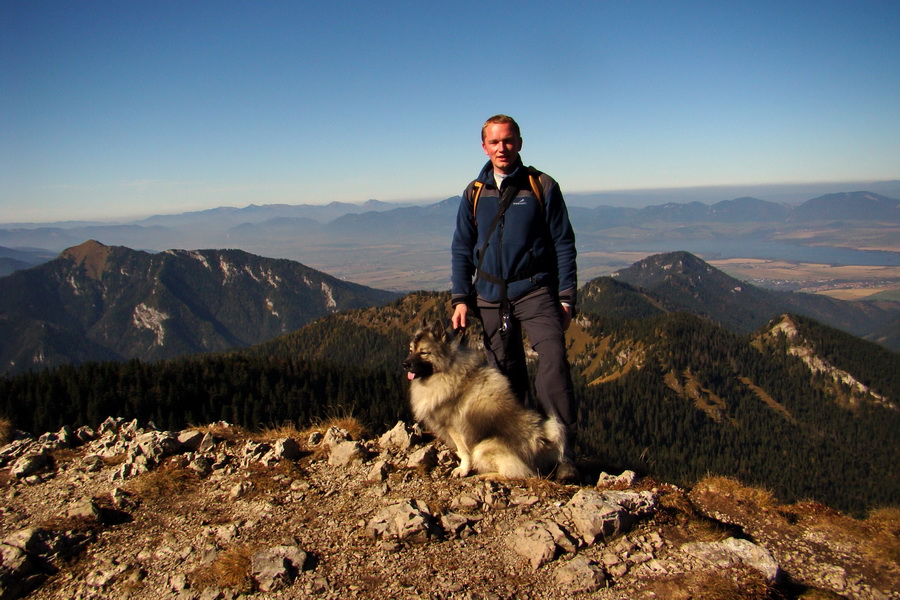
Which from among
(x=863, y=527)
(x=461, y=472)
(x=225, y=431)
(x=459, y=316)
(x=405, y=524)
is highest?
(x=459, y=316)

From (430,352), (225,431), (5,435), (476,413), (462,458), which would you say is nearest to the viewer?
(476,413)

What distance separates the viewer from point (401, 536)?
6.48 metres

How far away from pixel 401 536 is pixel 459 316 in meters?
3.52

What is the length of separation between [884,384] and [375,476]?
219778 millimetres

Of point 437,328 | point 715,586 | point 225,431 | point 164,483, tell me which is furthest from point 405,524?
point 225,431

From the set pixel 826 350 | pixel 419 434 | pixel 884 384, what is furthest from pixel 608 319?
pixel 419 434

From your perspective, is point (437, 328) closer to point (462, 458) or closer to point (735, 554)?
point (462, 458)

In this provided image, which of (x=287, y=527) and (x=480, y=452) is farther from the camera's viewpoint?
(x=480, y=452)

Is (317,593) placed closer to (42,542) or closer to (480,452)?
(480,452)

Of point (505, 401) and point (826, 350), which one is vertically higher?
point (505, 401)

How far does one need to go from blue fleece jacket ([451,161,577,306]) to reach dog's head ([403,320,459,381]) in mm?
677

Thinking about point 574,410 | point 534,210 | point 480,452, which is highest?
point 534,210

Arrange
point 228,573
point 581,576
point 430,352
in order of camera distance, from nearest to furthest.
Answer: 1. point 581,576
2. point 228,573
3. point 430,352

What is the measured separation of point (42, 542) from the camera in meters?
6.57
